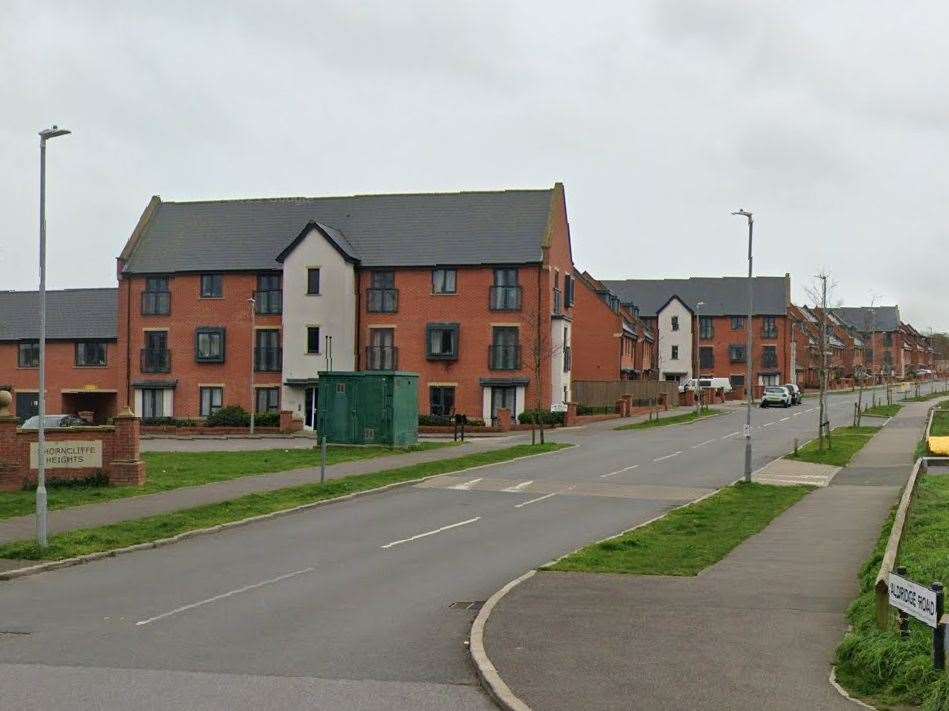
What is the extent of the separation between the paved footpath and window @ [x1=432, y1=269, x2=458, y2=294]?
42125 millimetres

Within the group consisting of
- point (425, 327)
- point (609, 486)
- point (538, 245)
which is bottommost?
point (609, 486)

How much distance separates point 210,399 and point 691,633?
52940mm

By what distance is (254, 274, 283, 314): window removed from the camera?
61312 mm

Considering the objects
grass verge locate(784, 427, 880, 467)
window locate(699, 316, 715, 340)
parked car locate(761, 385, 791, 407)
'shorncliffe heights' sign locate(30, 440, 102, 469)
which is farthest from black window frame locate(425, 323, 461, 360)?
window locate(699, 316, 715, 340)

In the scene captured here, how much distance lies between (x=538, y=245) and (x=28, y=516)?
40266 mm

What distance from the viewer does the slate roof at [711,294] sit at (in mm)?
104250

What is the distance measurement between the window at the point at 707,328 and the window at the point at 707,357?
1231 mm

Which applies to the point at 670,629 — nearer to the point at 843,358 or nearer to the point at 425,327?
the point at 425,327

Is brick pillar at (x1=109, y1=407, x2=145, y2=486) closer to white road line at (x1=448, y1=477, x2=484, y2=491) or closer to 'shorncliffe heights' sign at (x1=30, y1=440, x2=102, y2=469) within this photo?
'shorncliffe heights' sign at (x1=30, y1=440, x2=102, y2=469)

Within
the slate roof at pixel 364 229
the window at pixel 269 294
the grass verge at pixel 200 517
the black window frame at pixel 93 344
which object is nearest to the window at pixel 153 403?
the black window frame at pixel 93 344

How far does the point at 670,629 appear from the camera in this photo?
1176 centimetres

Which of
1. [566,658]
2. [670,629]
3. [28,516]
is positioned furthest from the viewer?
[28,516]

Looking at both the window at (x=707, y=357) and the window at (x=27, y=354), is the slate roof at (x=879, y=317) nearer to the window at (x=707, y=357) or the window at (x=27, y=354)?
the window at (x=707, y=357)

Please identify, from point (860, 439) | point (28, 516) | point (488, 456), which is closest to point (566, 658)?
point (28, 516)
